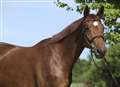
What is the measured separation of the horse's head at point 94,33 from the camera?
26.3 ft

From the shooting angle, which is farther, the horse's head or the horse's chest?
the horse's chest

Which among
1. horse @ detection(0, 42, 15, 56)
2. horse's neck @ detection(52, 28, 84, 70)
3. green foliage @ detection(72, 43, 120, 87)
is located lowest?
green foliage @ detection(72, 43, 120, 87)

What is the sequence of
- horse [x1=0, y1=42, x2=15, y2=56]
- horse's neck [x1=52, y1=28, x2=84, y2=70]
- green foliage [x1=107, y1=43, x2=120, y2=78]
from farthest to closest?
1. green foliage [x1=107, y1=43, x2=120, y2=78]
2. horse [x1=0, y1=42, x2=15, y2=56]
3. horse's neck [x1=52, y1=28, x2=84, y2=70]

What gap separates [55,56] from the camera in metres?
8.42

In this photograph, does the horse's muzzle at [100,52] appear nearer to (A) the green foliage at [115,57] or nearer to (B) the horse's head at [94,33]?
(B) the horse's head at [94,33]

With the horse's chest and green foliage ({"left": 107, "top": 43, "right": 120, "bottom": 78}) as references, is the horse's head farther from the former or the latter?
green foliage ({"left": 107, "top": 43, "right": 120, "bottom": 78})

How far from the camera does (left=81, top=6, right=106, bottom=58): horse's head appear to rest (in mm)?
8031

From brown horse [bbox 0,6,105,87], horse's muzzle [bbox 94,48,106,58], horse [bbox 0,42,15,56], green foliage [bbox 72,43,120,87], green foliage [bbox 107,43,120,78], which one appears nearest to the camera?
horse's muzzle [bbox 94,48,106,58]

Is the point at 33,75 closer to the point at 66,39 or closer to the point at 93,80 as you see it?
the point at 66,39

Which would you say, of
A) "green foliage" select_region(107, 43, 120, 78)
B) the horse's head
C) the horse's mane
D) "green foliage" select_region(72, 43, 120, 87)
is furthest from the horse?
"green foliage" select_region(107, 43, 120, 78)

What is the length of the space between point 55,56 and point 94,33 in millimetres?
826

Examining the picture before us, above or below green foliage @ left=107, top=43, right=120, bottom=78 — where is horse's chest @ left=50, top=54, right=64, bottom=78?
above

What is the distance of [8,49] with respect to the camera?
30.0ft

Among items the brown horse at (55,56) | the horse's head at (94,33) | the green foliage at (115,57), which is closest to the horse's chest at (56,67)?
the brown horse at (55,56)
